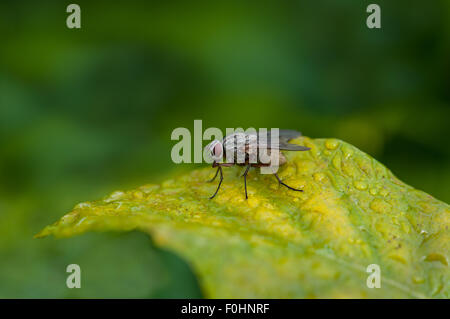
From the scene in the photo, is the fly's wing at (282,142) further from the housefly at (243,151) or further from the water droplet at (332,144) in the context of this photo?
the water droplet at (332,144)

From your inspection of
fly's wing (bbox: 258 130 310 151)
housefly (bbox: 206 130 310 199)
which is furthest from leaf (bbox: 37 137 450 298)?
housefly (bbox: 206 130 310 199)

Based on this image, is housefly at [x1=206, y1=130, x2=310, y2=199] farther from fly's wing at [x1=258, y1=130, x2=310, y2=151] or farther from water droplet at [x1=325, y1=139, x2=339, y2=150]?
water droplet at [x1=325, y1=139, x2=339, y2=150]

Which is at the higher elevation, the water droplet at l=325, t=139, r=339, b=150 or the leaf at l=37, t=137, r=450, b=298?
the water droplet at l=325, t=139, r=339, b=150

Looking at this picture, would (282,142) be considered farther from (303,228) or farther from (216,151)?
(303,228)

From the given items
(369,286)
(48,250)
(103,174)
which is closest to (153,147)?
(103,174)

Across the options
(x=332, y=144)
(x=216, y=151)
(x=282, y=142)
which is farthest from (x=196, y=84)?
(x=332, y=144)

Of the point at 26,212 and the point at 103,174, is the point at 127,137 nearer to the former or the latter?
the point at 103,174

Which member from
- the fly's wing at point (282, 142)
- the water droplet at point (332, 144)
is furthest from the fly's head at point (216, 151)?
the water droplet at point (332, 144)
